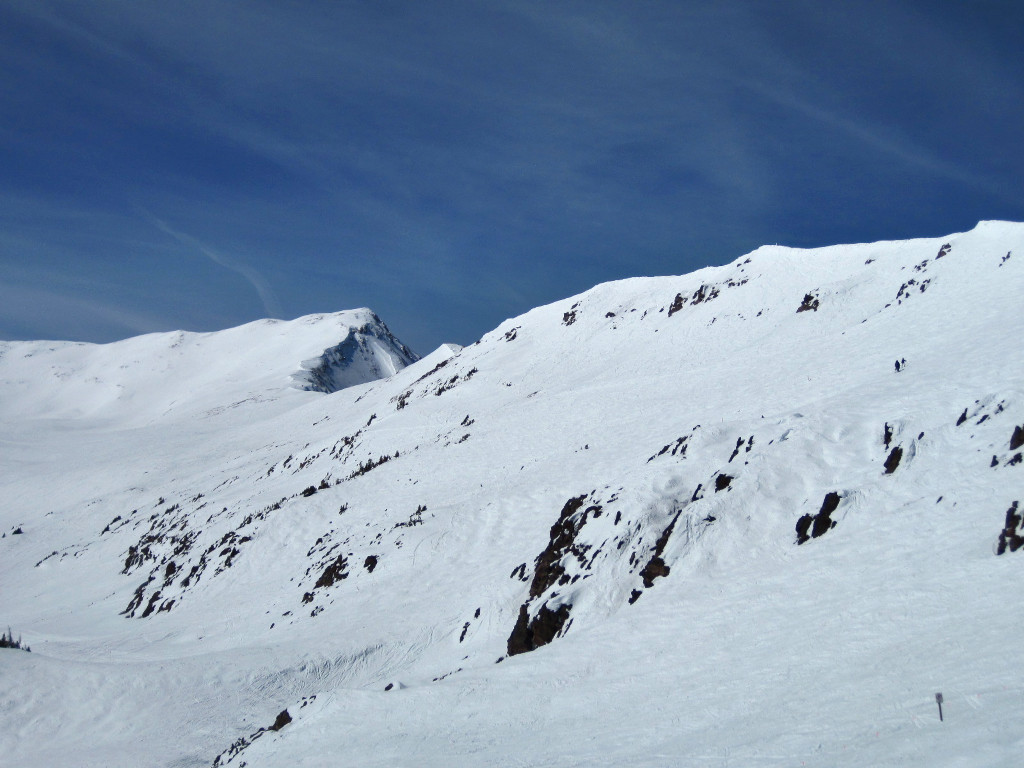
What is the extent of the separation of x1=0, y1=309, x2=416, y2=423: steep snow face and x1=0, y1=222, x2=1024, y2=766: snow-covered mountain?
243 feet

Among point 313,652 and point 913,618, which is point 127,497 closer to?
point 313,652

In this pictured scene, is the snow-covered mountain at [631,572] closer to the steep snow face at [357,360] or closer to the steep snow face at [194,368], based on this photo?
the steep snow face at [357,360]

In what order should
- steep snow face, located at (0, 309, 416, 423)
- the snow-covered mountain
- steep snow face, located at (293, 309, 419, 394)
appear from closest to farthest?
1. the snow-covered mountain
2. steep snow face, located at (0, 309, 416, 423)
3. steep snow face, located at (293, 309, 419, 394)

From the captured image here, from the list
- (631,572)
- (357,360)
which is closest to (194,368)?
(357,360)

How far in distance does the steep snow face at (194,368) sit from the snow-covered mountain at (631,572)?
74163 millimetres

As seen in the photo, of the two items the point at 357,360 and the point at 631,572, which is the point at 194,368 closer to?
the point at 357,360

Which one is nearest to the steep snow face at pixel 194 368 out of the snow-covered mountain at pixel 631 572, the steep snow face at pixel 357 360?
the steep snow face at pixel 357 360

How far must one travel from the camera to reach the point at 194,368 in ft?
478

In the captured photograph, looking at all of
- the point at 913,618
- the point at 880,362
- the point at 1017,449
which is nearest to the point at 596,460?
the point at 880,362

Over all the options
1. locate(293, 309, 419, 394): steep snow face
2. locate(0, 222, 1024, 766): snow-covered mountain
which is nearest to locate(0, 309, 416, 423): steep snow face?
locate(293, 309, 419, 394): steep snow face

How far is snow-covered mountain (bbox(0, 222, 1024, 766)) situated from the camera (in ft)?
30.8

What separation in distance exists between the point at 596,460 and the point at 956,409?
13.1m

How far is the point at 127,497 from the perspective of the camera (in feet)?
193

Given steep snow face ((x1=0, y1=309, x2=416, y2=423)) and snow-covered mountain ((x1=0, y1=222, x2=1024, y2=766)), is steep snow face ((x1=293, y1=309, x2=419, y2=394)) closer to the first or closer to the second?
steep snow face ((x1=0, y1=309, x2=416, y2=423))
